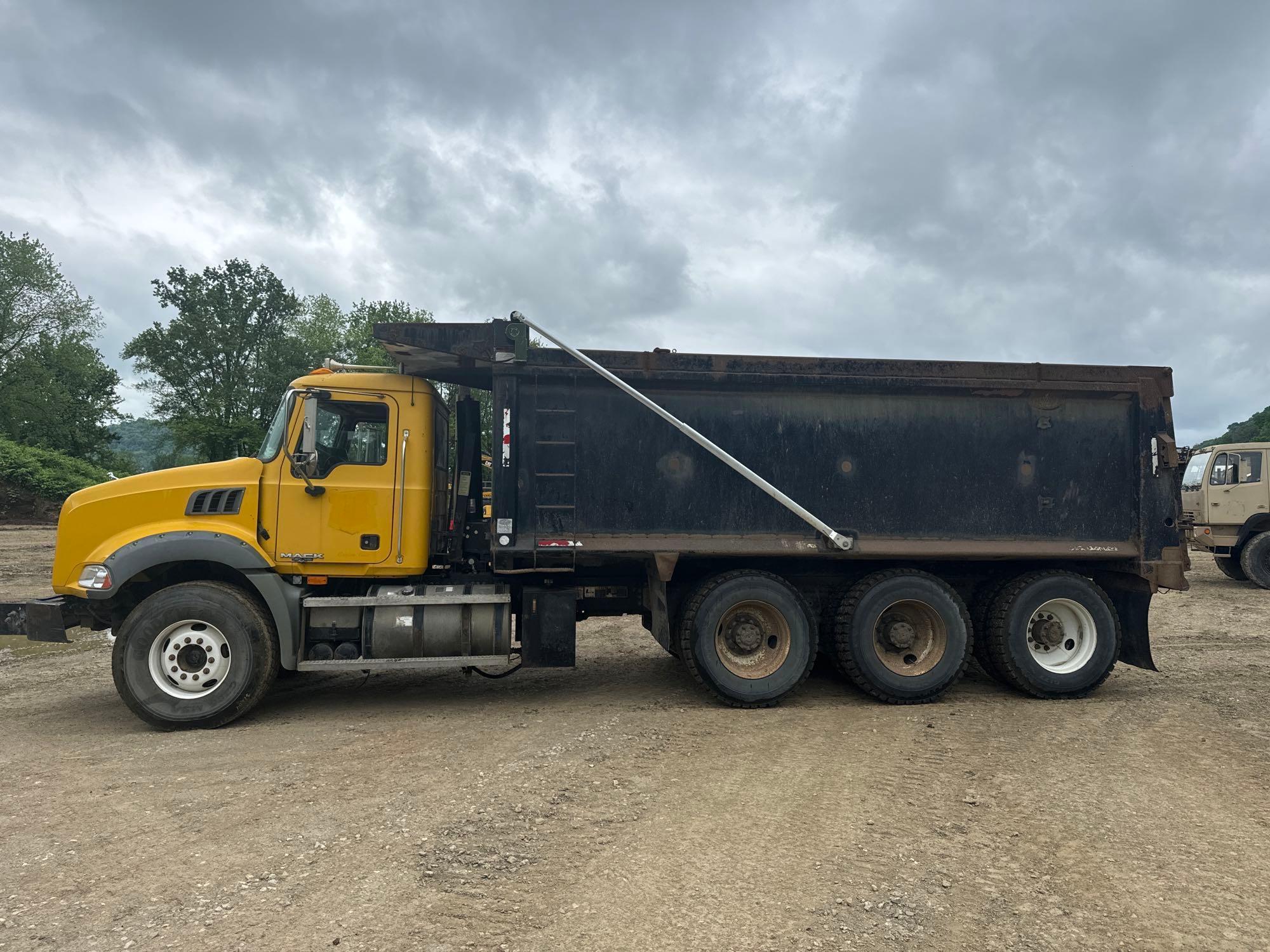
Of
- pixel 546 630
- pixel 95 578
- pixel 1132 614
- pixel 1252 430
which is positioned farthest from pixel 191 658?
pixel 1252 430

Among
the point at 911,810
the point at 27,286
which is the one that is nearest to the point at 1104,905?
the point at 911,810

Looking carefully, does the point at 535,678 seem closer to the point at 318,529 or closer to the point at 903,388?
the point at 318,529

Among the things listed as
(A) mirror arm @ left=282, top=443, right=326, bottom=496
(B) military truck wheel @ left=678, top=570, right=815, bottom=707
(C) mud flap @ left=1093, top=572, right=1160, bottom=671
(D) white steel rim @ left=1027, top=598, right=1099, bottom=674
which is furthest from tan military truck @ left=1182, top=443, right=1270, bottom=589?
(A) mirror arm @ left=282, top=443, right=326, bottom=496

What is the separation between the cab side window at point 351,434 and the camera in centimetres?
618

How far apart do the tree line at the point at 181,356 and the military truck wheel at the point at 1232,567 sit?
29104mm

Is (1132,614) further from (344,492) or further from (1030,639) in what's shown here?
(344,492)

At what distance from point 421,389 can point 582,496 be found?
1724 millimetres

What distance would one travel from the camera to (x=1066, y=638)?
6.73 metres

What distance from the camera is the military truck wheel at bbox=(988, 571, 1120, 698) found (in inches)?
257

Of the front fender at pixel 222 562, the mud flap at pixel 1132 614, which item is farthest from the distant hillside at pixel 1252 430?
the front fender at pixel 222 562

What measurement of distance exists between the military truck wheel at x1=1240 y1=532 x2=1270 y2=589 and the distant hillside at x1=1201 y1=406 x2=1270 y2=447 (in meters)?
43.6

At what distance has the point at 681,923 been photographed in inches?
119

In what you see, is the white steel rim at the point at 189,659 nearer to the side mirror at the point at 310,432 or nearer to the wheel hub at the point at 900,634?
the side mirror at the point at 310,432

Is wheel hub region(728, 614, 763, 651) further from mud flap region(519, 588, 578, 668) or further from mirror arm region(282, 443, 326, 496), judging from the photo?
mirror arm region(282, 443, 326, 496)
